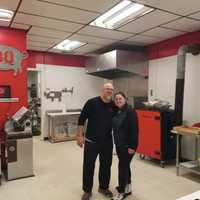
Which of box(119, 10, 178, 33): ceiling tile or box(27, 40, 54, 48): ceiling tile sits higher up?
box(119, 10, 178, 33): ceiling tile

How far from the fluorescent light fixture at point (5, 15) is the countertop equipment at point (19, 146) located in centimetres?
153

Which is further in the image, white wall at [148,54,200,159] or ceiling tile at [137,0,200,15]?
white wall at [148,54,200,159]

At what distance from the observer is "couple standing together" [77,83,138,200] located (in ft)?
9.20

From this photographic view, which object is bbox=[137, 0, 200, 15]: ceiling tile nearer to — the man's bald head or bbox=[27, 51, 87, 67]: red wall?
the man's bald head

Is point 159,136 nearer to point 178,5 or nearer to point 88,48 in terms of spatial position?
point 178,5

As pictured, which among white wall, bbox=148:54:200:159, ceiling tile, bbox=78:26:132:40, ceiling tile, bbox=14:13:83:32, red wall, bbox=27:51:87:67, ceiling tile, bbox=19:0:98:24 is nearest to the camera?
ceiling tile, bbox=19:0:98:24

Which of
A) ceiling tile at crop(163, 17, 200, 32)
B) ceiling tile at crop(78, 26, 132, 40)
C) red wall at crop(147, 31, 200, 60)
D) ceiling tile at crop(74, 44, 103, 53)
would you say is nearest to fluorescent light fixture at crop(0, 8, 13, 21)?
ceiling tile at crop(78, 26, 132, 40)

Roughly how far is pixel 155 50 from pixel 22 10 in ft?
10.4

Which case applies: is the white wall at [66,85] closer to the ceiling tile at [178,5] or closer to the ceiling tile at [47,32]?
the ceiling tile at [47,32]

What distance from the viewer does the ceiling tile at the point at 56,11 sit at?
2.98 m

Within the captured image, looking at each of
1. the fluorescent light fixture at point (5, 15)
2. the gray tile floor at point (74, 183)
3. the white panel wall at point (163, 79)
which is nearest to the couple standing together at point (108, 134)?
the gray tile floor at point (74, 183)

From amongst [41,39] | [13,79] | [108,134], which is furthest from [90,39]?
[108,134]

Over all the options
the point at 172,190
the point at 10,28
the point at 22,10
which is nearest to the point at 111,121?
the point at 172,190

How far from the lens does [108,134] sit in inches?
115
